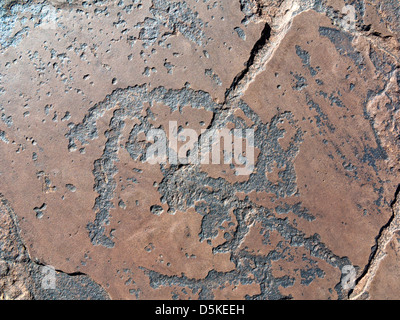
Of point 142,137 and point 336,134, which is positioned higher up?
point 336,134

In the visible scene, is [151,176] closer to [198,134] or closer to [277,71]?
[198,134]

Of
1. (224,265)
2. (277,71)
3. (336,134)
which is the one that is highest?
(277,71)

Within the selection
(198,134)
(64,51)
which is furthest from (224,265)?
(64,51)

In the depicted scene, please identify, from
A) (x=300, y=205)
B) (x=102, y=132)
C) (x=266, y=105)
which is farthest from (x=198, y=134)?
(x=300, y=205)

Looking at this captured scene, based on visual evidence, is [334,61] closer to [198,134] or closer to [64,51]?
[198,134]
